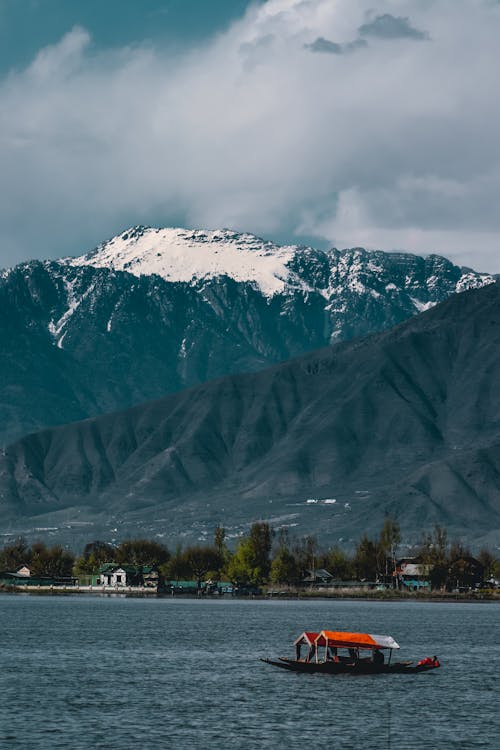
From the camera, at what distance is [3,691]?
11156 centimetres

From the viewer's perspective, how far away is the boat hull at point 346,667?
123688mm

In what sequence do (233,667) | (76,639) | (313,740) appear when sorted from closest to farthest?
(313,740) → (233,667) → (76,639)

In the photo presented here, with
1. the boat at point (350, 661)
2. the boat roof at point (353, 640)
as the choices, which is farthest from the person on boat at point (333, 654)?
the boat roof at point (353, 640)

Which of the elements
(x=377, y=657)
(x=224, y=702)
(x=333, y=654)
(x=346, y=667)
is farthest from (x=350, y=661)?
(x=224, y=702)

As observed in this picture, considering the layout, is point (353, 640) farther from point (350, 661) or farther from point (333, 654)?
point (333, 654)

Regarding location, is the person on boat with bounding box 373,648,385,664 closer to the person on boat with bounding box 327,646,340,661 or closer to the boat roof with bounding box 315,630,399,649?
the boat roof with bounding box 315,630,399,649

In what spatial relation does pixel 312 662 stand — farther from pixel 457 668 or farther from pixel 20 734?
pixel 20 734

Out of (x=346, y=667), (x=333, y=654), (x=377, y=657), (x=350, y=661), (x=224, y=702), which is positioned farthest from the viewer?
(x=333, y=654)

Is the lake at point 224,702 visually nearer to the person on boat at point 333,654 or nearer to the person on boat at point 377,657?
the person on boat at point 377,657

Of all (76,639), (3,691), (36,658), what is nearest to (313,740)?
(3,691)

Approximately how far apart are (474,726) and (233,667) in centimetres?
4197

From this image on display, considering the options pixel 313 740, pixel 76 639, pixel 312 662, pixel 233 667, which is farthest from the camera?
pixel 76 639

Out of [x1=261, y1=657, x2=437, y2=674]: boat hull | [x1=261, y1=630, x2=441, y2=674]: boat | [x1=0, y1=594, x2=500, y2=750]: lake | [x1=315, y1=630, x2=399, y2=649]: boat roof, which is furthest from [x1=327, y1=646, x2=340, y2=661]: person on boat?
[x1=0, y1=594, x2=500, y2=750]: lake

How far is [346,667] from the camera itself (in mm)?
123500
